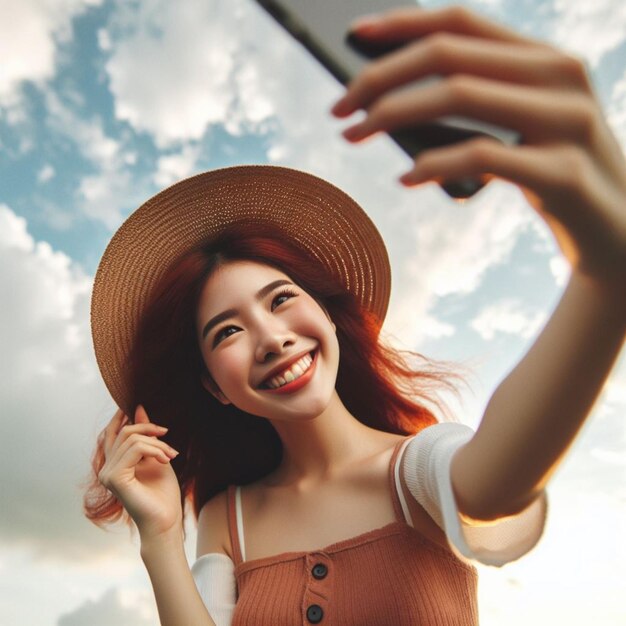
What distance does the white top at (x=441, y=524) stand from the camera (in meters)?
1.40

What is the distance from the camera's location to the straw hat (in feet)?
8.28

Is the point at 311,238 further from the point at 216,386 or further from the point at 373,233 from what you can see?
the point at 216,386

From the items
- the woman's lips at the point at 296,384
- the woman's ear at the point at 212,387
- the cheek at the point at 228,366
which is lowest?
the woman's lips at the point at 296,384

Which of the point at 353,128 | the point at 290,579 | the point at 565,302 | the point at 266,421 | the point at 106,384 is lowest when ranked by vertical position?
the point at 290,579

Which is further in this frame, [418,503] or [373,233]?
[373,233]

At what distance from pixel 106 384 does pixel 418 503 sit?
147 cm

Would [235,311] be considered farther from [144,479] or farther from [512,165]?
[512,165]

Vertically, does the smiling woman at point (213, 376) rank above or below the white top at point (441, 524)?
above

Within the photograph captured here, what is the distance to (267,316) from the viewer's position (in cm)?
220

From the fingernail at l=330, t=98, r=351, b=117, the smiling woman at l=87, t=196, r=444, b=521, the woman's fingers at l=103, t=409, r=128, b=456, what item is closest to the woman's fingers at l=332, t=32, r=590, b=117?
the fingernail at l=330, t=98, r=351, b=117

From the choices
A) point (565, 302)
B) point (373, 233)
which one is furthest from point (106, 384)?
point (565, 302)

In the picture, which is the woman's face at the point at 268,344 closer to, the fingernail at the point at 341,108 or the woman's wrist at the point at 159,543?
the woman's wrist at the point at 159,543

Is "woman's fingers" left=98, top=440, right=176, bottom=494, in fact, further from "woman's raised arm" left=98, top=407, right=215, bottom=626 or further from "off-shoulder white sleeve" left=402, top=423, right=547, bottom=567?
"off-shoulder white sleeve" left=402, top=423, right=547, bottom=567

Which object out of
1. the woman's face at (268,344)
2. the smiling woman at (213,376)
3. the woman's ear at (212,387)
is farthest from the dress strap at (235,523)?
the woman's face at (268,344)
